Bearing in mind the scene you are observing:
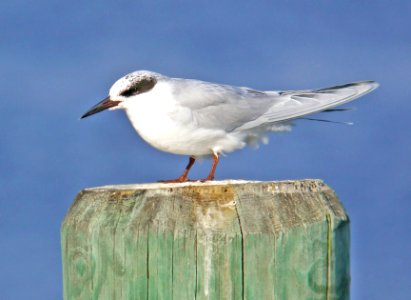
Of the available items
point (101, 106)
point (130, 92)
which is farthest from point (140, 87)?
point (101, 106)


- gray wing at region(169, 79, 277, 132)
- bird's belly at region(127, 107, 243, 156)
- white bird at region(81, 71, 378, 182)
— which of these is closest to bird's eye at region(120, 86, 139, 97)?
white bird at region(81, 71, 378, 182)

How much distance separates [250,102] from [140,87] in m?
0.99

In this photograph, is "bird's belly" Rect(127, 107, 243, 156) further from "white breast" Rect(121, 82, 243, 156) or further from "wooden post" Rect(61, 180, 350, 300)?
"wooden post" Rect(61, 180, 350, 300)

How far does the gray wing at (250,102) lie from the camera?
20.5 feet

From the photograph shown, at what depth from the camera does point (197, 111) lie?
6258mm

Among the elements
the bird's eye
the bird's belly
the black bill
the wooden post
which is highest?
the bird's eye

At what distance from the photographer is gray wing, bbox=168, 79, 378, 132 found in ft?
20.5

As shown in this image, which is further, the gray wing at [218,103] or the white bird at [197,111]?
the gray wing at [218,103]

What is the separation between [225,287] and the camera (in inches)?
150

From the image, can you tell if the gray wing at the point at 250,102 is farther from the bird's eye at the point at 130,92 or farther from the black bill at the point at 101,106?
the black bill at the point at 101,106

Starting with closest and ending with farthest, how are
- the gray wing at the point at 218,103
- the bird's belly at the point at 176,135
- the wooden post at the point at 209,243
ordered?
1. the wooden post at the point at 209,243
2. the bird's belly at the point at 176,135
3. the gray wing at the point at 218,103

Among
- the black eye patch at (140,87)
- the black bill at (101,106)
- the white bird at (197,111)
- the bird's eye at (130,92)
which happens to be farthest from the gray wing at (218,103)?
the black bill at (101,106)

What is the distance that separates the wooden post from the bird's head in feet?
6.30

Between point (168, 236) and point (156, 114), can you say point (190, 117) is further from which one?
point (168, 236)
